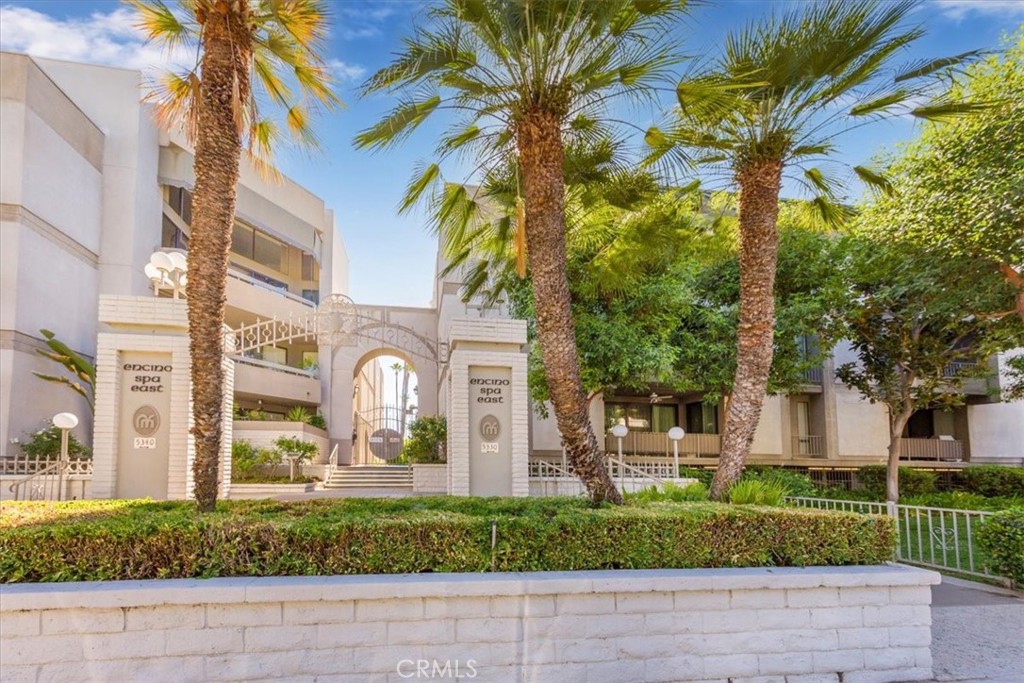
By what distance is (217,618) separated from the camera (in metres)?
4.39

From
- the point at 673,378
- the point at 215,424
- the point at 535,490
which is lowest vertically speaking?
the point at 535,490

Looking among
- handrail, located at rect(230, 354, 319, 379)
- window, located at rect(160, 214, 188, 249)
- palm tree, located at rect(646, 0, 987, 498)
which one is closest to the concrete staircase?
handrail, located at rect(230, 354, 319, 379)

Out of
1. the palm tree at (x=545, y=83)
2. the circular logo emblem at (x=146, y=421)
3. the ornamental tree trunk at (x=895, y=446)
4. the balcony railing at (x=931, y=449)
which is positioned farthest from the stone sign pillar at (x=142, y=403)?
the balcony railing at (x=931, y=449)

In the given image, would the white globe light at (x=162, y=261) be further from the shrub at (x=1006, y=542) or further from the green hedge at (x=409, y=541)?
the shrub at (x=1006, y=542)

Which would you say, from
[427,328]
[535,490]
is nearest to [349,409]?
[427,328]

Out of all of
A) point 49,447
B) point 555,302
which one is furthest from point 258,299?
point 555,302

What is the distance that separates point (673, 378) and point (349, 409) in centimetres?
1611

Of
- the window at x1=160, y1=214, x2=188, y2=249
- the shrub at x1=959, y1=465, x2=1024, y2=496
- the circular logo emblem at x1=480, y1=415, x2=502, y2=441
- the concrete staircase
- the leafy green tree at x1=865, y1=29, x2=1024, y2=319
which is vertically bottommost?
the shrub at x1=959, y1=465, x2=1024, y2=496

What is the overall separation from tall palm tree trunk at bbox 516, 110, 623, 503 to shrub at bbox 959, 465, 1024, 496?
967 inches

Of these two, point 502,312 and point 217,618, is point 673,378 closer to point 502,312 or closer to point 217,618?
point 502,312

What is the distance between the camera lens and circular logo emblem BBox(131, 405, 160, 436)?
11.1 metres

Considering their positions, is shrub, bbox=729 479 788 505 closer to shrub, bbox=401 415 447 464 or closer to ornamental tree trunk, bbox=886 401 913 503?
shrub, bbox=401 415 447 464

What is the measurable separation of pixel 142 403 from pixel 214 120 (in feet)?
21.6

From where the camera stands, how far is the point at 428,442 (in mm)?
18891
